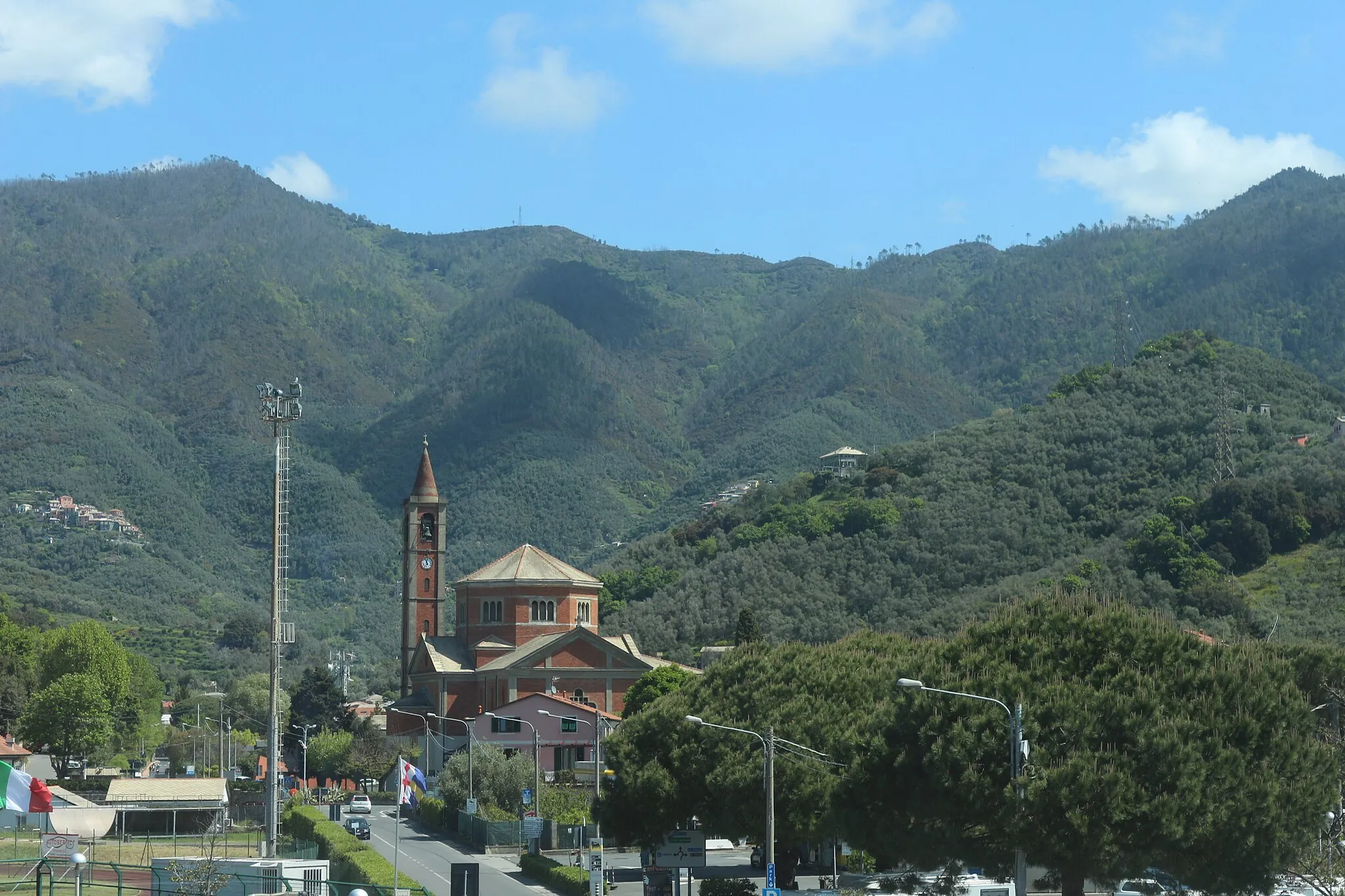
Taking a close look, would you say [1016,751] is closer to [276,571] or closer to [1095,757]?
[1095,757]

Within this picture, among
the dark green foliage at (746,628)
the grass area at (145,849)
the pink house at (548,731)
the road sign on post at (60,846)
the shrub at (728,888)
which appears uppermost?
the dark green foliage at (746,628)

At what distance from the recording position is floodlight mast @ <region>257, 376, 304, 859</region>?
50.2 metres

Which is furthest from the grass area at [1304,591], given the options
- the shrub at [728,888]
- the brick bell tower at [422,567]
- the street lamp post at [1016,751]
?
the brick bell tower at [422,567]

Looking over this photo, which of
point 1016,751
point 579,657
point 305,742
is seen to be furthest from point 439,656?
point 1016,751

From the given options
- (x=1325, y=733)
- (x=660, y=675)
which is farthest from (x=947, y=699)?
(x=660, y=675)

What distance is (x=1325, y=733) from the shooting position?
168 feet

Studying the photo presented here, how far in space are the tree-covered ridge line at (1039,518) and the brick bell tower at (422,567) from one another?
22.9m

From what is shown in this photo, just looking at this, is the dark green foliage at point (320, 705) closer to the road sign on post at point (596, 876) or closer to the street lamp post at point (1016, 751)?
the road sign on post at point (596, 876)

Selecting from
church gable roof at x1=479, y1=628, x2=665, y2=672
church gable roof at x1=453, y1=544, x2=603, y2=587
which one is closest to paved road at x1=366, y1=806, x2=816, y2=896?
church gable roof at x1=479, y1=628, x2=665, y2=672

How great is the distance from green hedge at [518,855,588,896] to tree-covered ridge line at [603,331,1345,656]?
63424mm

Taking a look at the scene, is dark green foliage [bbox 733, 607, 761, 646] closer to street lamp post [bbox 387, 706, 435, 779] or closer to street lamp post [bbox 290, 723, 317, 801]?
street lamp post [bbox 387, 706, 435, 779]

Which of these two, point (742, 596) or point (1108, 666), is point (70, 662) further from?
point (1108, 666)

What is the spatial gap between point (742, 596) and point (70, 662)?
61654 mm

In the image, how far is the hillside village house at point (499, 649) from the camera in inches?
4476
